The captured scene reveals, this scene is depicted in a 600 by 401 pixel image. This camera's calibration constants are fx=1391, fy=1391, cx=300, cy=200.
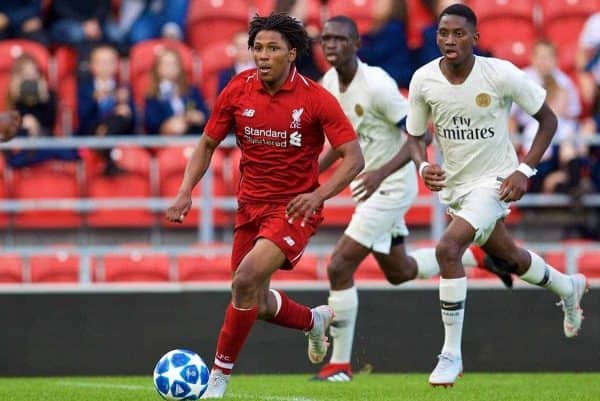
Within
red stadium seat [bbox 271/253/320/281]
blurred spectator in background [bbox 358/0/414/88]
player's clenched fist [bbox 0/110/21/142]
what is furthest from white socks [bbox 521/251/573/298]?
blurred spectator in background [bbox 358/0/414/88]

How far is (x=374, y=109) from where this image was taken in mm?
10805

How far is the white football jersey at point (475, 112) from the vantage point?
9.40 metres

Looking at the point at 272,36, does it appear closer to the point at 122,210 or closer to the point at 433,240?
the point at 433,240

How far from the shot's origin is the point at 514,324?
1212cm

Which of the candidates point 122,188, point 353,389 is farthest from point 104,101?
point 353,389

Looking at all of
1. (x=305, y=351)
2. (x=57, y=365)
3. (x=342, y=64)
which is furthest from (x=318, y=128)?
(x=57, y=365)

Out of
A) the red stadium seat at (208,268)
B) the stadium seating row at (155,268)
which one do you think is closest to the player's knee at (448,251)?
the stadium seating row at (155,268)

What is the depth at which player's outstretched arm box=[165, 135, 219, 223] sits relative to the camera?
332 inches

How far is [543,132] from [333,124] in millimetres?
1613

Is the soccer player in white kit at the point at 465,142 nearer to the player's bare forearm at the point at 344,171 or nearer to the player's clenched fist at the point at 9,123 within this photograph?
the player's bare forearm at the point at 344,171

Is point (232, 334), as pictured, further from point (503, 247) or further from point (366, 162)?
point (366, 162)

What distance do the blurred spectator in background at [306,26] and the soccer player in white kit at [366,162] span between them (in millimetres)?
3539

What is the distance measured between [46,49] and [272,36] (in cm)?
733

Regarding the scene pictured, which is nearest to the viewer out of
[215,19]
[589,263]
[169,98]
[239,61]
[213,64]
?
[589,263]
